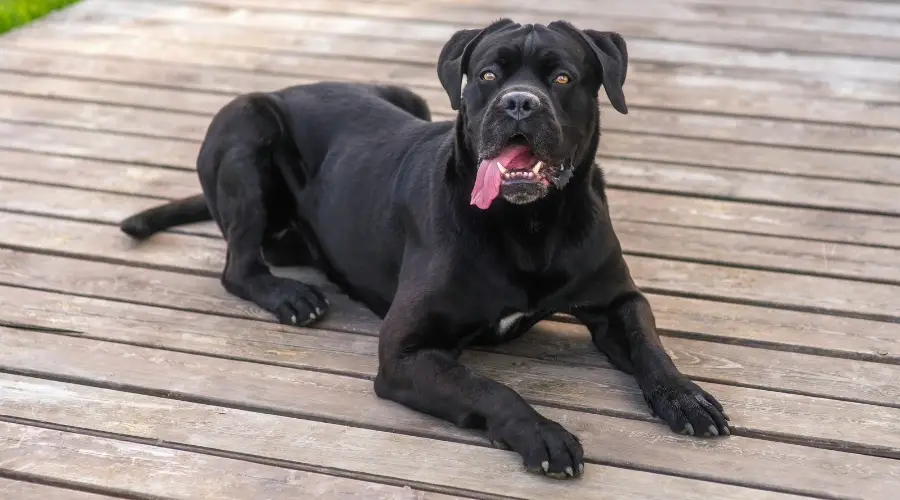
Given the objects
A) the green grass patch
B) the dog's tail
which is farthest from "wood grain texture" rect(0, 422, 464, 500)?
the green grass patch

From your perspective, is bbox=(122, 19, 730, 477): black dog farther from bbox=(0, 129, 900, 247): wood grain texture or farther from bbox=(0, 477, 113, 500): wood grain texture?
bbox=(0, 129, 900, 247): wood grain texture

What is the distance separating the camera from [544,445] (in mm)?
2500

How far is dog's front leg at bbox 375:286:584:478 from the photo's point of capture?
2500mm

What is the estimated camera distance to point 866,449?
2.61m

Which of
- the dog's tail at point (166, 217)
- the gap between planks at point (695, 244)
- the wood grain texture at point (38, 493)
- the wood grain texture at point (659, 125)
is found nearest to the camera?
the wood grain texture at point (38, 493)

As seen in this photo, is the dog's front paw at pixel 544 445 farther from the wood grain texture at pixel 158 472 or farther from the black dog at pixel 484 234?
the wood grain texture at pixel 158 472

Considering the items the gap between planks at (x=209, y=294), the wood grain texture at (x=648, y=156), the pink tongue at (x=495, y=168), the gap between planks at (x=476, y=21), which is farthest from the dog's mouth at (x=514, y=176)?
the gap between planks at (x=476, y=21)

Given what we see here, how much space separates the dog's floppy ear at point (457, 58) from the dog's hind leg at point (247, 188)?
711mm

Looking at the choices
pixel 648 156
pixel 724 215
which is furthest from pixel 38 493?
pixel 648 156

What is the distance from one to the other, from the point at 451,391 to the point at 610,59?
0.96 metres

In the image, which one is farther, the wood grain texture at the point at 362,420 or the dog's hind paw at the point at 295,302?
the dog's hind paw at the point at 295,302

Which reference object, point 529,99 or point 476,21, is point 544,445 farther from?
point 476,21

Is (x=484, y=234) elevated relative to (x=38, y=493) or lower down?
elevated

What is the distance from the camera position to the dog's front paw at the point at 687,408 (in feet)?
8.67
